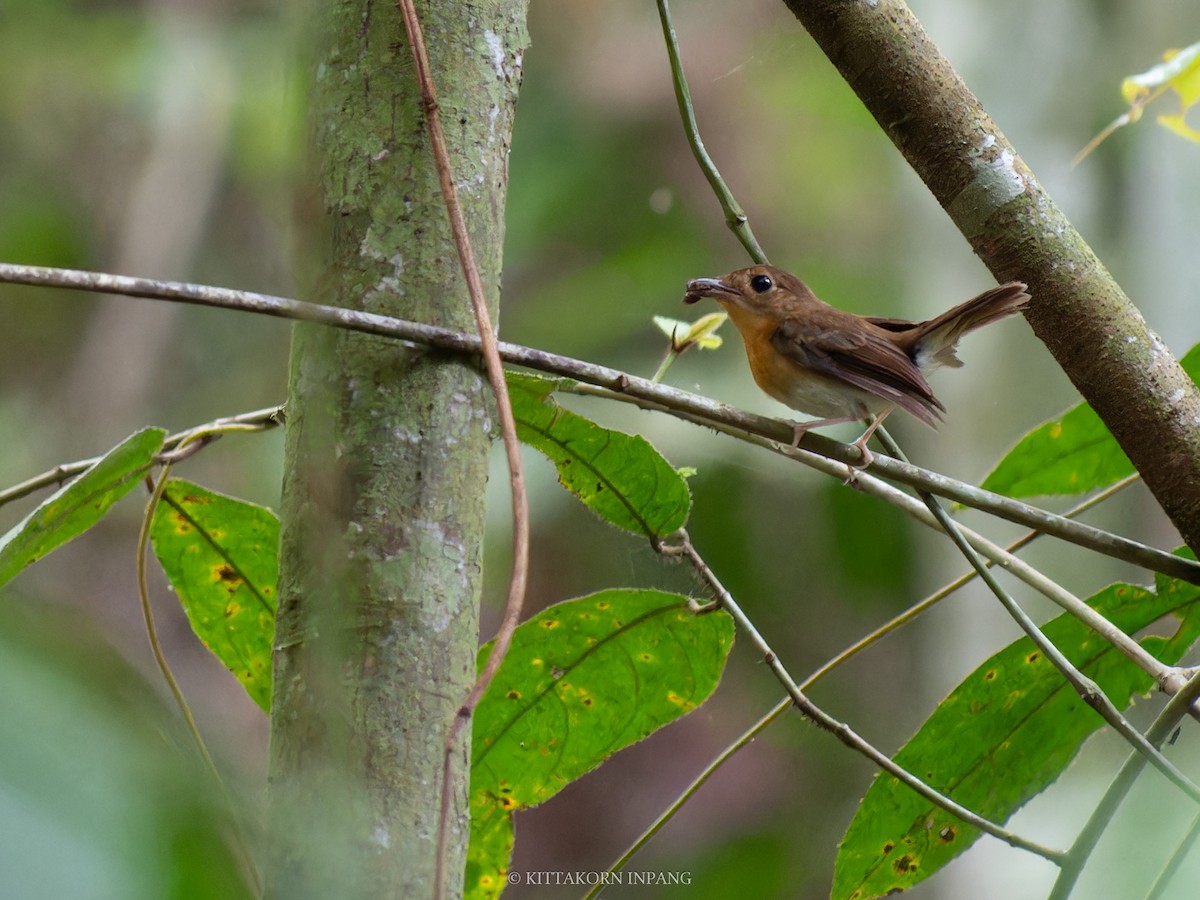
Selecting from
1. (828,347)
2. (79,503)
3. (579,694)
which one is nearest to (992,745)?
(579,694)

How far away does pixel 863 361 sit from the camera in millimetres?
1766

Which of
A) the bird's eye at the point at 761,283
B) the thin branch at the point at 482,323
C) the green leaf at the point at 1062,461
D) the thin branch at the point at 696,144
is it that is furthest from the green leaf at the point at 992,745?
the bird's eye at the point at 761,283

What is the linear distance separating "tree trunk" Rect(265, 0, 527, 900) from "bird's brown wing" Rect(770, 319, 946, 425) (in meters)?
0.94

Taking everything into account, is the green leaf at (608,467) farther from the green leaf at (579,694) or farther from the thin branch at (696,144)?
the thin branch at (696,144)

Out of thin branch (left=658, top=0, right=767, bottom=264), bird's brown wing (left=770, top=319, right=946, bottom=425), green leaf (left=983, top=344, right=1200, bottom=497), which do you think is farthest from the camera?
bird's brown wing (left=770, top=319, right=946, bottom=425)

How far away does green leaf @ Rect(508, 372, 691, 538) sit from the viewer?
1.11 metres

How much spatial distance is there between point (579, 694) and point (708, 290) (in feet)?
2.65

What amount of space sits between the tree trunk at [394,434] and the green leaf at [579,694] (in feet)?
1.56

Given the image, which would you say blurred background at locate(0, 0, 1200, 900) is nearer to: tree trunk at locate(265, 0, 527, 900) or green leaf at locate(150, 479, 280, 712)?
green leaf at locate(150, 479, 280, 712)

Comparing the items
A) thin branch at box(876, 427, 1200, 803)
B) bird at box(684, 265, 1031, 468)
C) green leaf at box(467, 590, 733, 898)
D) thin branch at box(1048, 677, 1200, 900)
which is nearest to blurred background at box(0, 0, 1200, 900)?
bird at box(684, 265, 1031, 468)

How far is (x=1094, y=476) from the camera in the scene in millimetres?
1408

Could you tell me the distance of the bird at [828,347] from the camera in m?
1.74

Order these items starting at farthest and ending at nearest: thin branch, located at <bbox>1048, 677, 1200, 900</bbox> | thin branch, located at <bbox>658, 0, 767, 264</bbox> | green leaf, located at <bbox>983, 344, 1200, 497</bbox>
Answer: green leaf, located at <bbox>983, 344, 1200, 497</bbox>, thin branch, located at <bbox>658, 0, 767, 264</bbox>, thin branch, located at <bbox>1048, 677, 1200, 900</bbox>

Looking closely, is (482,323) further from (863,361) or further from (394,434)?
(863,361)
